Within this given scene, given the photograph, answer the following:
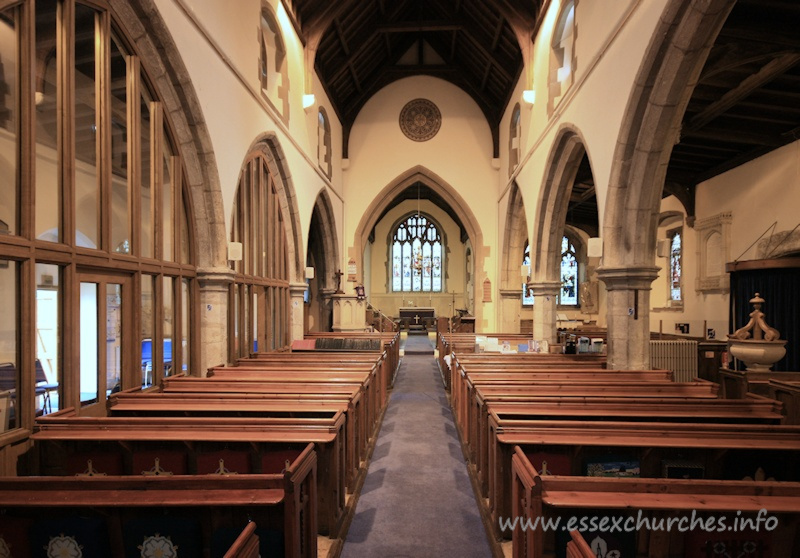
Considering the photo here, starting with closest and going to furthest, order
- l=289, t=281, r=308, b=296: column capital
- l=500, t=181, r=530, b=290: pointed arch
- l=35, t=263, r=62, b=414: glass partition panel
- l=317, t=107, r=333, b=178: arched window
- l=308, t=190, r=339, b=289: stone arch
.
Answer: l=35, t=263, r=62, b=414: glass partition panel, l=289, t=281, r=308, b=296: column capital, l=317, t=107, r=333, b=178: arched window, l=500, t=181, r=530, b=290: pointed arch, l=308, t=190, r=339, b=289: stone arch

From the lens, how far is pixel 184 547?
201cm

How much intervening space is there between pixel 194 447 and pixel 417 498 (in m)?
1.72

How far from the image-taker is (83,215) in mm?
4102

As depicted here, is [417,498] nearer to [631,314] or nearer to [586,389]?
[586,389]

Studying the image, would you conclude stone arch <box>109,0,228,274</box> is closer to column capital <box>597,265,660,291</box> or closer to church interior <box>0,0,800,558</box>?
church interior <box>0,0,800,558</box>

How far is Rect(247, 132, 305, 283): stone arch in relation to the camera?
810cm

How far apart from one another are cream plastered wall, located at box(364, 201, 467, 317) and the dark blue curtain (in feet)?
43.9

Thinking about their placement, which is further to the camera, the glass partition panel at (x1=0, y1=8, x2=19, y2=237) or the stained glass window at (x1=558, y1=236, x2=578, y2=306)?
the stained glass window at (x1=558, y1=236, x2=578, y2=306)

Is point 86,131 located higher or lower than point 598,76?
lower

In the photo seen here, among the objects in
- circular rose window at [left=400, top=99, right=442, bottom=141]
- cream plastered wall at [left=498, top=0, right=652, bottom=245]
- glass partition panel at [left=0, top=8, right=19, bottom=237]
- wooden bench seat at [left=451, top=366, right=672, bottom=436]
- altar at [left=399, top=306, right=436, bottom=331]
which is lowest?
altar at [left=399, top=306, right=436, bottom=331]

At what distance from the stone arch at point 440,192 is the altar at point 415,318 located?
432 cm

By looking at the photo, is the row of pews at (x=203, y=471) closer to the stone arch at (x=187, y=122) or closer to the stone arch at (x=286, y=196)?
the stone arch at (x=187, y=122)

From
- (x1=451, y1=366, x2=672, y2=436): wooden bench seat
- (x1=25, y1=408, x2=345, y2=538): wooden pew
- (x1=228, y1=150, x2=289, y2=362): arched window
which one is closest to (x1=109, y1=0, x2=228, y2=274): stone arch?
(x1=228, y1=150, x2=289, y2=362): arched window

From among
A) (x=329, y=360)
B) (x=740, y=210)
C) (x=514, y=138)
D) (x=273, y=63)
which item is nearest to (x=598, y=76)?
(x=740, y=210)
